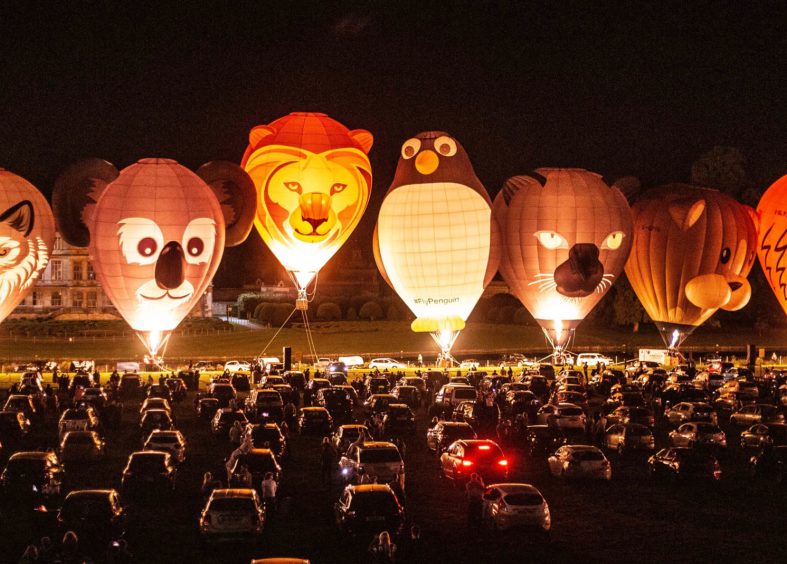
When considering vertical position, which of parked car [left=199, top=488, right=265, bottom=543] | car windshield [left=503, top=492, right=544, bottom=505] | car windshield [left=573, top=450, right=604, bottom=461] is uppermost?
car windshield [left=573, top=450, right=604, bottom=461]

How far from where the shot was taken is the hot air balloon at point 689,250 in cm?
4378

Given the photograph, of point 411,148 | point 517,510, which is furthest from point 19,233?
A: point 517,510

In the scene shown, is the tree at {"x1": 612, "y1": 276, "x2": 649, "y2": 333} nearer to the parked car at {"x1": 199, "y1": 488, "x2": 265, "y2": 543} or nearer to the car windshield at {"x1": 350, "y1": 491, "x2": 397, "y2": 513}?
the car windshield at {"x1": 350, "y1": 491, "x2": 397, "y2": 513}

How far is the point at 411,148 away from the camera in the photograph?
3872 centimetres

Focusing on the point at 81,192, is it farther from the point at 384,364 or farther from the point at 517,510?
the point at 517,510

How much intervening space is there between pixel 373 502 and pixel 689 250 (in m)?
29.0

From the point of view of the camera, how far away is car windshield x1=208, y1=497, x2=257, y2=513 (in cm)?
1697

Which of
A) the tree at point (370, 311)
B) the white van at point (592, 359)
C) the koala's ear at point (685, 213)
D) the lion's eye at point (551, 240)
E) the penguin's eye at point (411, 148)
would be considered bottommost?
the white van at point (592, 359)

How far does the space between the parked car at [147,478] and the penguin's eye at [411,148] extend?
1985cm

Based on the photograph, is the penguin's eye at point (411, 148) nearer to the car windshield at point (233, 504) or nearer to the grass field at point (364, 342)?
the grass field at point (364, 342)

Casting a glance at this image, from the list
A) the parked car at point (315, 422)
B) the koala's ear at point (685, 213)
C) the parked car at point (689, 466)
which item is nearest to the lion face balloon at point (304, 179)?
the parked car at point (315, 422)

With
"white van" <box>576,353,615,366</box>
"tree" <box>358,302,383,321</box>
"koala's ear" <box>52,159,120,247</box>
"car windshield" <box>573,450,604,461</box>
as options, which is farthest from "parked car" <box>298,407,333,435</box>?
"tree" <box>358,302,383,321</box>

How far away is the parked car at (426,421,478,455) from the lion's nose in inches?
538

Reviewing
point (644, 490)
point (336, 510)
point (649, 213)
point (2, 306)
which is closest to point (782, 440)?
point (644, 490)
